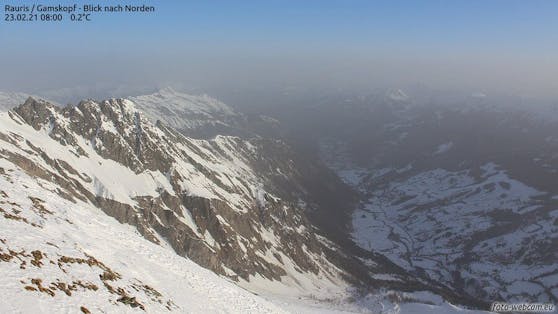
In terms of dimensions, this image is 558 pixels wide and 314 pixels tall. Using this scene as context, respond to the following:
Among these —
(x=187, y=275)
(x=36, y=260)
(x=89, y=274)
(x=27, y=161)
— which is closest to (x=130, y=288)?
(x=89, y=274)

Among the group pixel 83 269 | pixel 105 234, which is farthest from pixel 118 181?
pixel 83 269

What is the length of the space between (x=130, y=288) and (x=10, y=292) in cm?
1169

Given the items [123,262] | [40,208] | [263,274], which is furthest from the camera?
[263,274]

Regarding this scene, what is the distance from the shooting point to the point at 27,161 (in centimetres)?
13462

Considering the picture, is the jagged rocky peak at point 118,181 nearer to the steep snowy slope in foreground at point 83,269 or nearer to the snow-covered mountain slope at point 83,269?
the snow-covered mountain slope at point 83,269

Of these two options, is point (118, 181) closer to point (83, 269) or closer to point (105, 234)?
point (105, 234)

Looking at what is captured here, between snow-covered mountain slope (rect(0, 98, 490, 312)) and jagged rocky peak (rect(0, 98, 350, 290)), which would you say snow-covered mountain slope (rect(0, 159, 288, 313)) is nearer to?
snow-covered mountain slope (rect(0, 98, 490, 312))

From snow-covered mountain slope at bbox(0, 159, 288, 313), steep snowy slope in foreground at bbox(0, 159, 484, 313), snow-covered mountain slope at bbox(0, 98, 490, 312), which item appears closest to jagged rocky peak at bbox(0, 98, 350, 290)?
snow-covered mountain slope at bbox(0, 98, 490, 312)

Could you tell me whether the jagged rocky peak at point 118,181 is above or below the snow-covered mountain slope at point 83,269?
below

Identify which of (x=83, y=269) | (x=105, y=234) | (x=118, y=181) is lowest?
(x=118, y=181)

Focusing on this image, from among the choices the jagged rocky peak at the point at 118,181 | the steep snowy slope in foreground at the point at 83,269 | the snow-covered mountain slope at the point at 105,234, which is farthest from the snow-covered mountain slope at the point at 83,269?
the jagged rocky peak at the point at 118,181

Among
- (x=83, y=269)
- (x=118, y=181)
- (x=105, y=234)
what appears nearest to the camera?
(x=83, y=269)

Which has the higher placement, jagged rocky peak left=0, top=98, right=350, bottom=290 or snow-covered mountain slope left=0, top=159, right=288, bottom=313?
snow-covered mountain slope left=0, top=159, right=288, bottom=313

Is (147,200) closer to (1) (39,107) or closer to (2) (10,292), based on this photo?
(1) (39,107)
